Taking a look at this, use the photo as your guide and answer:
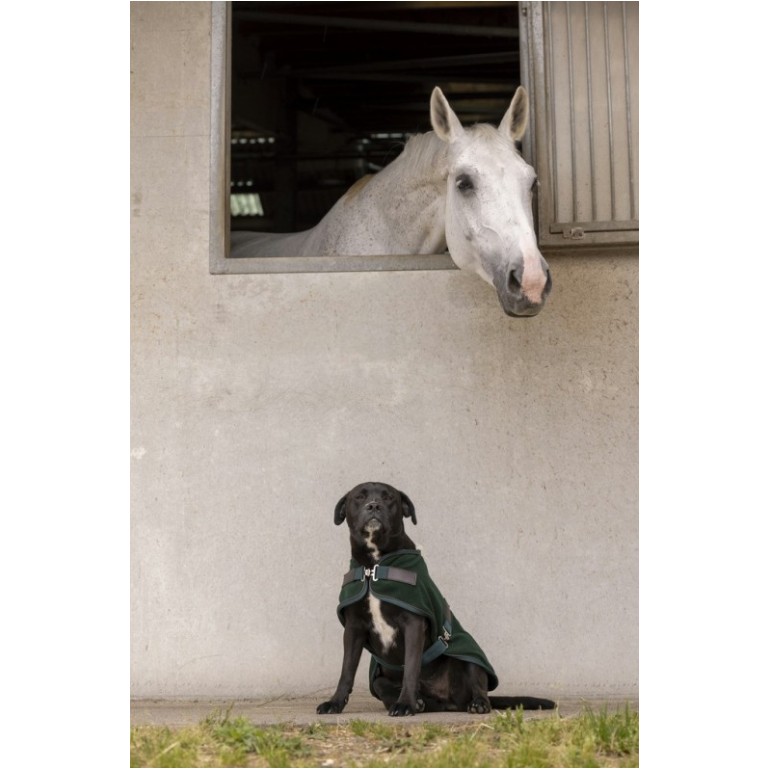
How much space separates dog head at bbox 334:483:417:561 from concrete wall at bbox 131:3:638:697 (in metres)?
0.69

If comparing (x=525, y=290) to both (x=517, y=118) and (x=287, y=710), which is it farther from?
(x=287, y=710)

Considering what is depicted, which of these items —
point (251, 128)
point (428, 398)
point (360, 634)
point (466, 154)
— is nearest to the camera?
point (360, 634)

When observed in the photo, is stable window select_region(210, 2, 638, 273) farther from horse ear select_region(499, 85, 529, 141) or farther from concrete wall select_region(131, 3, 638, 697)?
horse ear select_region(499, 85, 529, 141)

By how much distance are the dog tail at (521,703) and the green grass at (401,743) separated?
1.41 feet

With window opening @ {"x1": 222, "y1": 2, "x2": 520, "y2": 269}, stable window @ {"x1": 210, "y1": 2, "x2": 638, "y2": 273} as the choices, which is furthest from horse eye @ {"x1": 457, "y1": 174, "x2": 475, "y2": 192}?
window opening @ {"x1": 222, "y1": 2, "x2": 520, "y2": 269}

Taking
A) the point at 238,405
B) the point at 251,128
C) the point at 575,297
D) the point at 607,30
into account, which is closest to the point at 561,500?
the point at 575,297

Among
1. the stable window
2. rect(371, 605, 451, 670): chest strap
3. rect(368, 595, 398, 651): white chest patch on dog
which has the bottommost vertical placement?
rect(371, 605, 451, 670): chest strap

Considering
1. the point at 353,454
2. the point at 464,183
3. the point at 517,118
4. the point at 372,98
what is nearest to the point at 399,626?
the point at 353,454

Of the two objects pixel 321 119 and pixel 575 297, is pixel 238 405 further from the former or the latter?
pixel 321 119

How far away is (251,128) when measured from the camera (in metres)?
9.49

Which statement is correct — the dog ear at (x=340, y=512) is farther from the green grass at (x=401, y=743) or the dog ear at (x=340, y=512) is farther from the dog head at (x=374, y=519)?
the green grass at (x=401, y=743)

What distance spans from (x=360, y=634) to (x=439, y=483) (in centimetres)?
89

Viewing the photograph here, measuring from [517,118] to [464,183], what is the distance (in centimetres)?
39

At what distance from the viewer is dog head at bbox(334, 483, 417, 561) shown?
3.88 meters
